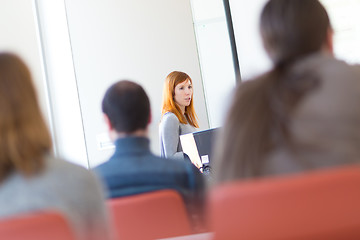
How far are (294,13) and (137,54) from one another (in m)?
3.99

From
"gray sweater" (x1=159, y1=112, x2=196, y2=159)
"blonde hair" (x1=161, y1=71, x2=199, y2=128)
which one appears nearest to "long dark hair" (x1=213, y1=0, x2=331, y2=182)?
"gray sweater" (x1=159, y1=112, x2=196, y2=159)

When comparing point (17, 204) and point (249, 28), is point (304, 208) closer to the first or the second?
point (17, 204)

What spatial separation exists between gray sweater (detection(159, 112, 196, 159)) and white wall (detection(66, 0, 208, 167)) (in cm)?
137

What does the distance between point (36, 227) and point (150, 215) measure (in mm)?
509

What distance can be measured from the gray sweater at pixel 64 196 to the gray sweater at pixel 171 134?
2273 millimetres

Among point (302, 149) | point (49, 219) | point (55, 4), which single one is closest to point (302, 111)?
point (302, 149)

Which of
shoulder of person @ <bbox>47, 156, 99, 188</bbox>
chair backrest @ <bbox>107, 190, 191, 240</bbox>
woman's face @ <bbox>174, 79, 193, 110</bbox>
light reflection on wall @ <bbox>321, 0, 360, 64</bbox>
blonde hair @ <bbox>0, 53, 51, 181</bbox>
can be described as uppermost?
light reflection on wall @ <bbox>321, 0, 360, 64</bbox>

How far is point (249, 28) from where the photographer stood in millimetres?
4516

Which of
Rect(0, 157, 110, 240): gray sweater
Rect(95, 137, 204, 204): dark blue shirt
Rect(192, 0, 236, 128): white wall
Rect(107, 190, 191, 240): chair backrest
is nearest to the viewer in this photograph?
Rect(0, 157, 110, 240): gray sweater

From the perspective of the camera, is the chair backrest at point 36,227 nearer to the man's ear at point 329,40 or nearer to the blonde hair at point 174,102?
the man's ear at point 329,40

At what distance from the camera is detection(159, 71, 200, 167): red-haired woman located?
3.79 metres

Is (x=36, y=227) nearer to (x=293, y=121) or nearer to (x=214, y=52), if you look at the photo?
(x=293, y=121)

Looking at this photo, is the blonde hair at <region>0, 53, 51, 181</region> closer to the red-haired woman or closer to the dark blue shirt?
the dark blue shirt

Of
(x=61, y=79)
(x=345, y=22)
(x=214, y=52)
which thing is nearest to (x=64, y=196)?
(x=345, y=22)
